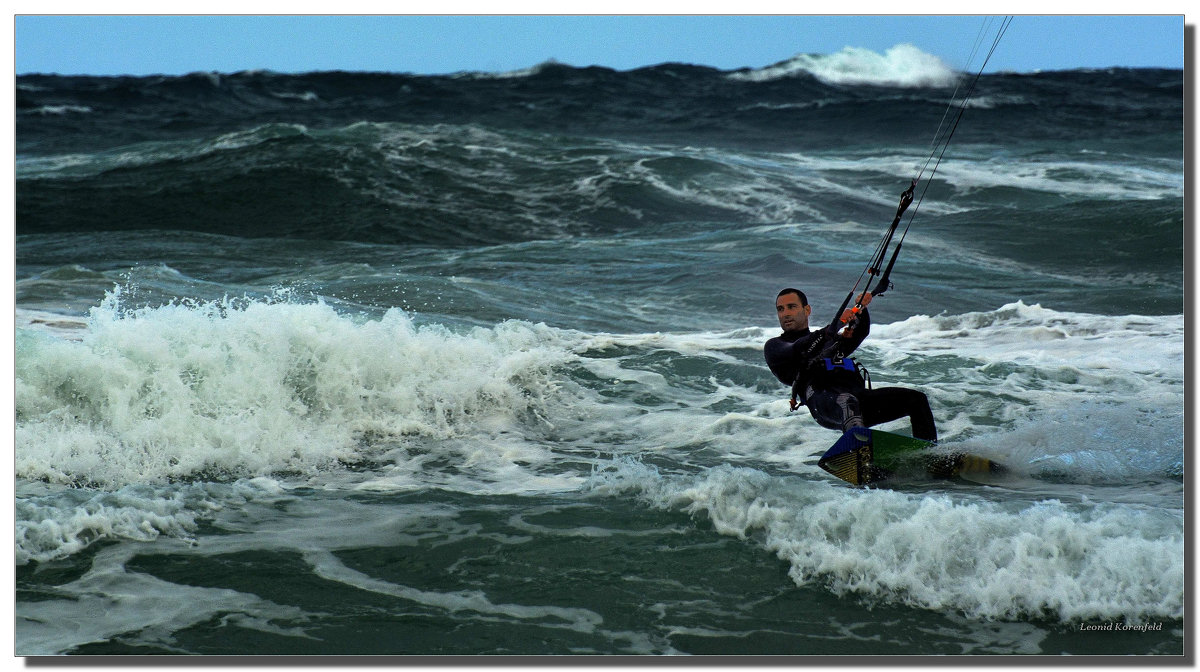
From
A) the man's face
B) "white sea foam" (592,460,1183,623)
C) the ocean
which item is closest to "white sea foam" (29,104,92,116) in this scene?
the ocean

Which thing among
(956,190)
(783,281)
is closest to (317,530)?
(783,281)

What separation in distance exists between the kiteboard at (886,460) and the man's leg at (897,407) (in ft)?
0.31

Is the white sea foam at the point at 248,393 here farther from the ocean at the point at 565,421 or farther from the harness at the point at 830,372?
the harness at the point at 830,372

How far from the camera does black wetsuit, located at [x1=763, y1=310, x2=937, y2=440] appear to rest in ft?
17.1

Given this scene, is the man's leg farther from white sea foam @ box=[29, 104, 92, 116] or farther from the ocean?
white sea foam @ box=[29, 104, 92, 116]

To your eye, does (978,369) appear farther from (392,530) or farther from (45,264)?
(45,264)

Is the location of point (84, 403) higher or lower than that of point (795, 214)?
lower

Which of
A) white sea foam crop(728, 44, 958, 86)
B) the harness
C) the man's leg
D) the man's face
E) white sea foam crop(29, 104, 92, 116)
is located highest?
white sea foam crop(728, 44, 958, 86)

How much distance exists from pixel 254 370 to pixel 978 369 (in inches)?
209

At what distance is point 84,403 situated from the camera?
6.99 meters

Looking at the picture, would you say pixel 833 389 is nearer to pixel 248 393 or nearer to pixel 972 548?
pixel 972 548

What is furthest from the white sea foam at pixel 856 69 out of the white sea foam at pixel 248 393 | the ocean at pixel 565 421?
the white sea foam at pixel 248 393

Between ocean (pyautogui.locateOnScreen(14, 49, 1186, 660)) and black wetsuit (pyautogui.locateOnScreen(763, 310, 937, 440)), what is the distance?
1.19ft

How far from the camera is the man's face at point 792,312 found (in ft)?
17.3
